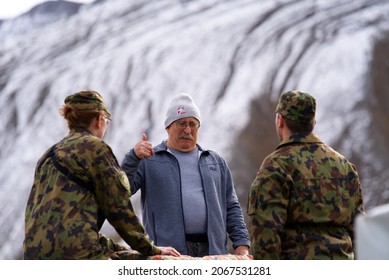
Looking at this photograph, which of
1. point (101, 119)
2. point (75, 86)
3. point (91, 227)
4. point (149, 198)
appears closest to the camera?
point (91, 227)

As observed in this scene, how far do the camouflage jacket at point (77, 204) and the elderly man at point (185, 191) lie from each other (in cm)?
69

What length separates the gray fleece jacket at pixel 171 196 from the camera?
14.6 ft

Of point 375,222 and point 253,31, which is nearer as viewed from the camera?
point 375,222

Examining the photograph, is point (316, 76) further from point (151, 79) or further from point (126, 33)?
point (126, 33)

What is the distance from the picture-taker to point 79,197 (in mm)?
3570

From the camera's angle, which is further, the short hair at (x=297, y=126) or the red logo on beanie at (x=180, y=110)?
the red logo on beanie at (x=180, y=110)

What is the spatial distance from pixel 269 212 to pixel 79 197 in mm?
735

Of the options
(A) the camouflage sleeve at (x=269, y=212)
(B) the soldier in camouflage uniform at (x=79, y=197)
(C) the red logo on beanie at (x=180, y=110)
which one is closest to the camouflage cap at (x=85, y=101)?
(B) the soldier in camouflage uniform at (x=79, y=197)

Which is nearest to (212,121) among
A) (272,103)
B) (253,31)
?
(272,103)

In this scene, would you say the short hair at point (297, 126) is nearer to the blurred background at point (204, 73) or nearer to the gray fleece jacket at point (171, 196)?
the gray fleece jacket at point (171, 196)

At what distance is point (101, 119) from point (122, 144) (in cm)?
687

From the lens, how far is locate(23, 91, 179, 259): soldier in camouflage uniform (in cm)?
354

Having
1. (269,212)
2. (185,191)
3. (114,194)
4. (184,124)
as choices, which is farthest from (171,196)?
(269,212)

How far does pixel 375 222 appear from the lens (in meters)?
2.63
